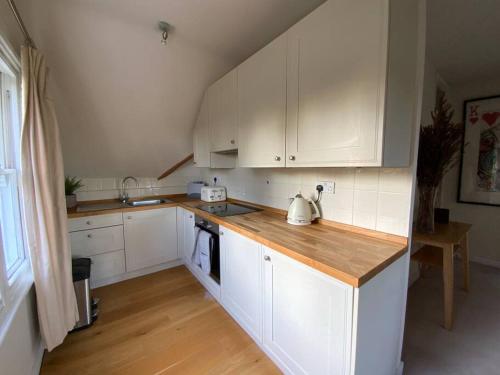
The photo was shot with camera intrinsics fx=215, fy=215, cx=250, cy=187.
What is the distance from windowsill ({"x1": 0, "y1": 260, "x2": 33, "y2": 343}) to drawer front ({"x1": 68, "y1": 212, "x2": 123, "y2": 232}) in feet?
2.42

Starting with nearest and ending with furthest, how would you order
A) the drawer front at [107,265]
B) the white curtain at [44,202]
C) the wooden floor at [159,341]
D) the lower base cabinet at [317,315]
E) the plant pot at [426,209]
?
the lower base cabinet at [317,315], the white curtain at [44,202], the wooden floor at [159,341], the plant pot at [426,209], the drawer front at [107,265]

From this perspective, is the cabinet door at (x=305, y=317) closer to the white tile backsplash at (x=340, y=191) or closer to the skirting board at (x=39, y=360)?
the white tile backsplash at (x=340, y=191)

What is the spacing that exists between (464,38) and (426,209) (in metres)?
1.47

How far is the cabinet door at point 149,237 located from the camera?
2422 millimetres

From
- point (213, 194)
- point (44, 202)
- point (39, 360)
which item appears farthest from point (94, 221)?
point (213, 194)

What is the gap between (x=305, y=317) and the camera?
3.65ft

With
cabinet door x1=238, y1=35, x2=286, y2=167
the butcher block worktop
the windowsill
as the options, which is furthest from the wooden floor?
cabinet door x1=238, y1=35, x2=286, y2=167

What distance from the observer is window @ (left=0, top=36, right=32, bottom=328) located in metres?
1.26

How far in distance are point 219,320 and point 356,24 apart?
218cm

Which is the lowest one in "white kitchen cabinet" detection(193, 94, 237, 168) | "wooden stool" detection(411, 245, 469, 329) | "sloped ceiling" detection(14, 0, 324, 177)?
"wooden stool" detection(411, 245, 469, 329)

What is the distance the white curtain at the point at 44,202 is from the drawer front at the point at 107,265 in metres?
0.89

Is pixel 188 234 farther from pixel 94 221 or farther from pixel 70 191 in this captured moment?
pixel 70 191

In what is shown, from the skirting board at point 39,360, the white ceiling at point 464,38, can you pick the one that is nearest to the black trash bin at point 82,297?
the skirting board at point 39,360

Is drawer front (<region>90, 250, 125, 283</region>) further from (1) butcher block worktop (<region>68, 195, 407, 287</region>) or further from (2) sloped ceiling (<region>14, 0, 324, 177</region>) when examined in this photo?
(1) butcher block worktop (<region>68, 195, 407, 287</region>)
